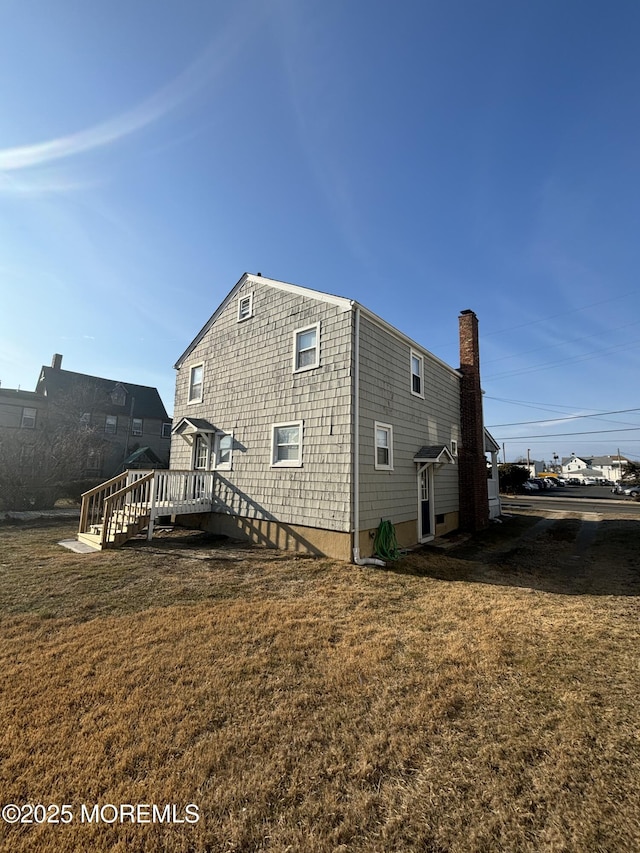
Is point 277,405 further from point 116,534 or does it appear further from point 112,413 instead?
point 112,413

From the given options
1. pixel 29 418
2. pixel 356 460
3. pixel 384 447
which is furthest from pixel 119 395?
pixel 356 460

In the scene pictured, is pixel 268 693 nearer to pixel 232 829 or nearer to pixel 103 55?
pixel 232 829

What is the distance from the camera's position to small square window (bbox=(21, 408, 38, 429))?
26.8 meters

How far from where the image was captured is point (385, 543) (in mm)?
9453

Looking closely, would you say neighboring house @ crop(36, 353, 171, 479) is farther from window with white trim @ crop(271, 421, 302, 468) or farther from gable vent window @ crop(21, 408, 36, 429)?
window with white trim @ crop(271, 421, 302, 468)

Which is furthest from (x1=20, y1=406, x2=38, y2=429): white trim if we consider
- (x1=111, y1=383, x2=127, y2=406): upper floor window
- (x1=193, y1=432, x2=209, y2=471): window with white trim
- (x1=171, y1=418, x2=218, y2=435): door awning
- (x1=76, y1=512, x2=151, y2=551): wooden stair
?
(x1=76, y1=512, x2=151, y2=551): wooden stair

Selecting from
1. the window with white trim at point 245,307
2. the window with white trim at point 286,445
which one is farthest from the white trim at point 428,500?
the window with white trim at point 245,307

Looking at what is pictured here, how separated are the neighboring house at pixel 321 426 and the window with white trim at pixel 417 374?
6 centimetres

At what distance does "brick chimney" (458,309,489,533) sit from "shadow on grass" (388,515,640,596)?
963 millimetres

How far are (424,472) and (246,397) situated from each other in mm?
6510

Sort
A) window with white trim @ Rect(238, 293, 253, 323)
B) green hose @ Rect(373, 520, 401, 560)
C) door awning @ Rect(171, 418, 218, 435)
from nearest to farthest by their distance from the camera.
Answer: green hose @ Rect(373, 520, 401, 560), window with white trim @ Rect(238, 293, 253, 323), door awning @ Rect(171, 418, 218, 435)

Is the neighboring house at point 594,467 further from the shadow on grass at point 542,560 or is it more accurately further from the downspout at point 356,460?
the downspout at point 356,460

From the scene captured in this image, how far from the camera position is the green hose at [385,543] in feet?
30.7

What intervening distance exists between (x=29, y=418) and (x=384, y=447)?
28659mm
